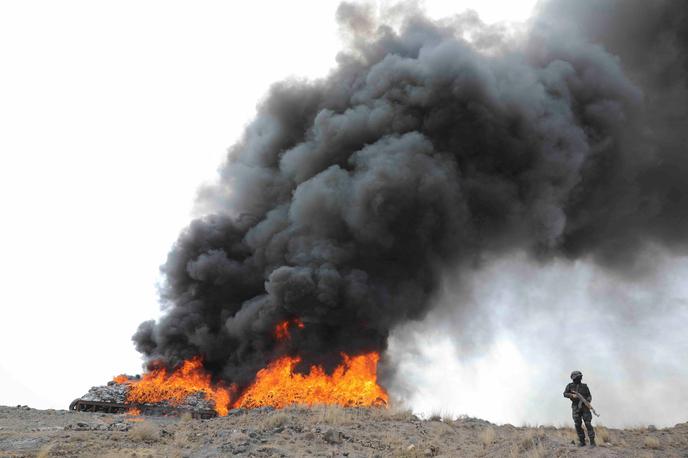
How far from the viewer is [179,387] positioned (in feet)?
79.9

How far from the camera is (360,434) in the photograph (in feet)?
44.1

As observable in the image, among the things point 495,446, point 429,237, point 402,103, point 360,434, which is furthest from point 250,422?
point 402,103

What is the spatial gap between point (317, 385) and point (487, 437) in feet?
36.6

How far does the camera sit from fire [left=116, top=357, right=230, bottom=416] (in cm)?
2350

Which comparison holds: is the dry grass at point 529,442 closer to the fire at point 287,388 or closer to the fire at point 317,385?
the fire at point 317,385

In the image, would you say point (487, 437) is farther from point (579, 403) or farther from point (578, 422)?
point (579, 403)

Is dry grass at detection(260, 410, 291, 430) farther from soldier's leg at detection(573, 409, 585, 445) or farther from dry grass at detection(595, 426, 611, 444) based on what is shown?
dry grass at detection(595, 426, 611, 444)

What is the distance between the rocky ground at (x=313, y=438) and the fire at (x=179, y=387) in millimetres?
7381

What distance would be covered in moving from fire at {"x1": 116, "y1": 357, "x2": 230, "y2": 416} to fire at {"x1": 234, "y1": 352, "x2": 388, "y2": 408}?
1215 millimetres

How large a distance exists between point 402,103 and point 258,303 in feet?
53.1

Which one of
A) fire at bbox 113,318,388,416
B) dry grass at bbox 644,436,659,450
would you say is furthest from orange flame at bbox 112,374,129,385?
dry grass at bbox 644,436,659,450

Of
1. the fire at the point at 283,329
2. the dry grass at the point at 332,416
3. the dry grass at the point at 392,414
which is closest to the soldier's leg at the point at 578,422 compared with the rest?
the dry grass at the point at 392,414

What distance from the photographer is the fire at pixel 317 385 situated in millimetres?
22250

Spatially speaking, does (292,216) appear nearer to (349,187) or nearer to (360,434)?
(349,187)
